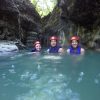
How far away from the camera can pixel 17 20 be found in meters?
20.4

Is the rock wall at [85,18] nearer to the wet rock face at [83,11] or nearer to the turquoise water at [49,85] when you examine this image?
the wet rock face at [83,11]

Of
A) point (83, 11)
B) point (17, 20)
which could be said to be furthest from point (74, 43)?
point (17, 20)

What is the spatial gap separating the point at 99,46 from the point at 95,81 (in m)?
9.07

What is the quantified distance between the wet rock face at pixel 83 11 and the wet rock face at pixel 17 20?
14.9 feet

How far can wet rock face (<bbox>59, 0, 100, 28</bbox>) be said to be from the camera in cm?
1449

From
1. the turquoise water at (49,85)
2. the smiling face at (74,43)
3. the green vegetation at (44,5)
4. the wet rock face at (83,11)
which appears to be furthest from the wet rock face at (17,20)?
the turquoise water at (49,85)

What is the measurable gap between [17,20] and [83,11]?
688 cm

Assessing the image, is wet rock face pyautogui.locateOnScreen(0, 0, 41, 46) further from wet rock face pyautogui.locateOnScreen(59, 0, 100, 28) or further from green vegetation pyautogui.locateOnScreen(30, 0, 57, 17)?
green vegetation pyautogui.locateOnScreen(30, 0, 57, 17)

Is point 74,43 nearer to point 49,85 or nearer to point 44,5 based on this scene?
point 49,85

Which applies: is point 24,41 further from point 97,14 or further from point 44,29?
point 97,14

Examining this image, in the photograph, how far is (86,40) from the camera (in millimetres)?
16016

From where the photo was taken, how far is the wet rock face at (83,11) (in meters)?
14.5

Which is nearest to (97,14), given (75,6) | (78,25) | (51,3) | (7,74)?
(75,6)

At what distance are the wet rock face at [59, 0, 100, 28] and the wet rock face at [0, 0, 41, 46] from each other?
179 inches
